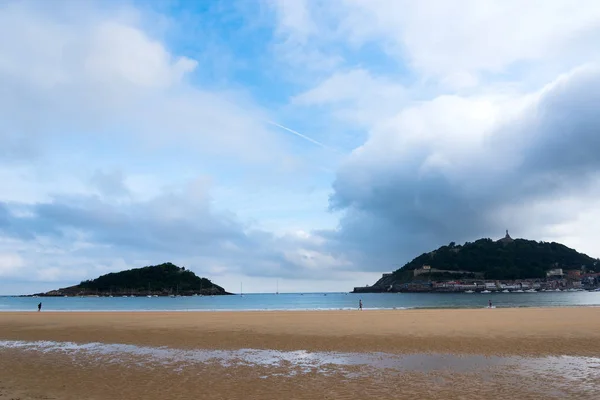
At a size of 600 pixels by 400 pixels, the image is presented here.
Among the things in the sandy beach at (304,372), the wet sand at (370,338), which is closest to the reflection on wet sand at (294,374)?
the sandy beach at (304,372)

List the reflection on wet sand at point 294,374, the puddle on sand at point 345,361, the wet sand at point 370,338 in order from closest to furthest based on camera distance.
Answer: the reflection on wet sand at point 294,374 → the puddle on sand at point 345,361 → the wet sand at point 370,338

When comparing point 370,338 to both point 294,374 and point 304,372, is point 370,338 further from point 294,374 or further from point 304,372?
point 294,374

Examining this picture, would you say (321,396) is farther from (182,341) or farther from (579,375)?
(182,341)

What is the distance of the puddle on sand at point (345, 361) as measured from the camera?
1612cm

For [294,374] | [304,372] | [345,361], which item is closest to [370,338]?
[345,361]

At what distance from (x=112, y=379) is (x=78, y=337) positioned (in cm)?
1627

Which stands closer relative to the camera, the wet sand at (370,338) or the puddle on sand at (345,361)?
the puddle on sand at (345,361)

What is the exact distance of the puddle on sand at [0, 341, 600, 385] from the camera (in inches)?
635

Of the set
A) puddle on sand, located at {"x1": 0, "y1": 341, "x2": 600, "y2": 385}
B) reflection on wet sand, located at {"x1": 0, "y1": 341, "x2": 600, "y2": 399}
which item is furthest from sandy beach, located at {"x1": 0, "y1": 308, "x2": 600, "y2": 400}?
puddle on sand, located at {"x1": 0, "y1": 341, "x2": 600, "y2": 385}

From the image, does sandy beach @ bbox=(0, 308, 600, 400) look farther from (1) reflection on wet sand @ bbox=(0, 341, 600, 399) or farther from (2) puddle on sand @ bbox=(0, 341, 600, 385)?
(2) puddle on sand @ bbox=(0, 341, 600, 385)

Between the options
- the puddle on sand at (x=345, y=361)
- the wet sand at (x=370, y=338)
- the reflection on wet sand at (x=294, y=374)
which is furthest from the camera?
the wet sand at (x=370, y=338)

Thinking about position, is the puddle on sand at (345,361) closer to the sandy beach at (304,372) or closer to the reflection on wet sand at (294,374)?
the reflection on wet sand at (294,374)

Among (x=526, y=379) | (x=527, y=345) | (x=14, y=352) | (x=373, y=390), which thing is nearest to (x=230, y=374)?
(x=373, y=390)

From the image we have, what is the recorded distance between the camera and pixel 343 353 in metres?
20.7
